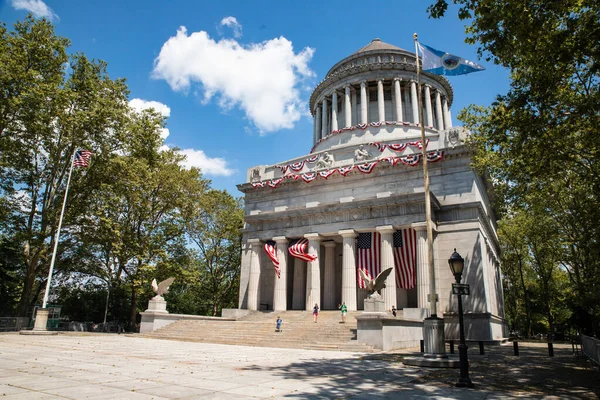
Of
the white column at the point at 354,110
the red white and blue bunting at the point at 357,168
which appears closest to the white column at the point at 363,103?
the white column at the point at 354,110

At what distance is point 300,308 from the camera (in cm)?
3662

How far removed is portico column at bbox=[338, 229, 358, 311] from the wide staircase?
152 centimetres

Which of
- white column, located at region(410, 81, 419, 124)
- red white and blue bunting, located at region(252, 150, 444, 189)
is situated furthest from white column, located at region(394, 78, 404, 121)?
red white and blue bunting, located at region(252, 150, 444, 189)

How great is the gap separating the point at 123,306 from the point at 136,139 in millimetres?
28109

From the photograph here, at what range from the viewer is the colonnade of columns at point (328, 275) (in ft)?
98.9

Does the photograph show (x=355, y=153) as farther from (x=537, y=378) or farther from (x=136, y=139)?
(x=537, y=378)

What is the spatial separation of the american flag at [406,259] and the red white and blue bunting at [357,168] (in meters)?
6.66

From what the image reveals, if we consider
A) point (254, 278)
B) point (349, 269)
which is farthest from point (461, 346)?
point (254, 278)

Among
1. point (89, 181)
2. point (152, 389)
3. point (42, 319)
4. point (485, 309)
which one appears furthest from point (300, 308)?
point (152, 389)

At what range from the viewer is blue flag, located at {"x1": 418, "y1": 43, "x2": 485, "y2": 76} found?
19484mm

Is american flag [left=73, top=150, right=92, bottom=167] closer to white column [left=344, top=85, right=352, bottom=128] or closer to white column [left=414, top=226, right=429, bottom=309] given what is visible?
white column [left=414, top=226, right=429, bottom=309]

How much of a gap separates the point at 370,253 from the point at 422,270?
4.37 metres

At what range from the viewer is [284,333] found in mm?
26062

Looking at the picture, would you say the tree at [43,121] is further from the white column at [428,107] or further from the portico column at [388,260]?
the white column at [428,107]
